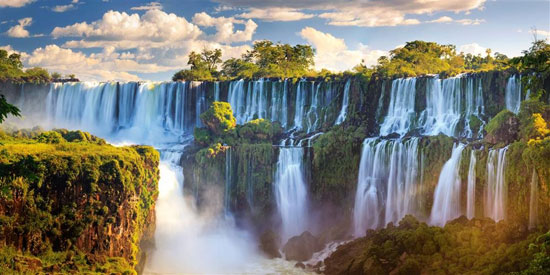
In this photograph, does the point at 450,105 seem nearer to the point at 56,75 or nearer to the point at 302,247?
the point at 302,247

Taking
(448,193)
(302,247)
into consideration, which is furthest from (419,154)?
(302,247)

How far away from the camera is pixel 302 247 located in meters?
32.0

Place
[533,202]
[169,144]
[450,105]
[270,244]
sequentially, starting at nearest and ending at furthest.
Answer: [533,202] → [270,244] → [450,105] → [169,144]

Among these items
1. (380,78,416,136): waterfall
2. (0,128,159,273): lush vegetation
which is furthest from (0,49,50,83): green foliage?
(380,78,416,136): waterfall

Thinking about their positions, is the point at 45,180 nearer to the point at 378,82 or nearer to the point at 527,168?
the point at 527,168

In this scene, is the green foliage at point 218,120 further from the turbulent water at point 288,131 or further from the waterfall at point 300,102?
the waterfall at point 300,102

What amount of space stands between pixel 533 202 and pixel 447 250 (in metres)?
4.24

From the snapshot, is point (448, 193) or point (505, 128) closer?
point (505, 128)

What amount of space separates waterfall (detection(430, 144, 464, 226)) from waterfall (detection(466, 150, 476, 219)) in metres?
0.74

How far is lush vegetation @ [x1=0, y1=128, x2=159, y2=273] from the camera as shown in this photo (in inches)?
944

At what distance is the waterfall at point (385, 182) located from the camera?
33750 millimetres

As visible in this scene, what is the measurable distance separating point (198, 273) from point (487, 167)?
536 inches

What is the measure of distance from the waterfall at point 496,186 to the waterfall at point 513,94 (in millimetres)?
7527

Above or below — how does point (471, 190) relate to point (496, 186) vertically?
below
